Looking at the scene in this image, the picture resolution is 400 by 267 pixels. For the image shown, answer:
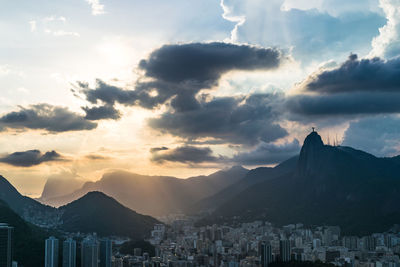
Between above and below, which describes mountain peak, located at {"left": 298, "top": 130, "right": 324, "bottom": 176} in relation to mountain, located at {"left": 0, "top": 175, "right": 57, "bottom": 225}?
above

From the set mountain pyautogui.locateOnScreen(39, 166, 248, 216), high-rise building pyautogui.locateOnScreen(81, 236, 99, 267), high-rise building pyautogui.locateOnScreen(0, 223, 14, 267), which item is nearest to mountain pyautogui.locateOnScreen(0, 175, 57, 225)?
high-rise building pyautogui.locateOnScreen(81, 236, 99, 267)

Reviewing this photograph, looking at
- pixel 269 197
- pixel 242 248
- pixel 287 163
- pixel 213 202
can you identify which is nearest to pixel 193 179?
pixel 213 202

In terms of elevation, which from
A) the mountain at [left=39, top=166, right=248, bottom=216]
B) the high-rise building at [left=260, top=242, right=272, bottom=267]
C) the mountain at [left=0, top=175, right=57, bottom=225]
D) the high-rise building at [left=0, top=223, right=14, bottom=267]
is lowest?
the high-rise building at [left=260, top=242, right=272, bottom=267]

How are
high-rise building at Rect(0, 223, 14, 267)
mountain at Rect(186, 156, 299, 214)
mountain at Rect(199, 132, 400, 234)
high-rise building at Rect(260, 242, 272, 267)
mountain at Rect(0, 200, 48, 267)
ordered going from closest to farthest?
high-rise building at Rect(0, 223, 14, 267) < high-rise building at Rect(260, 242, 272, 267) < mountain at Rect(0, 200, 48, 267) < mountain at Rect(199, 132, 400, 234) < mountain at Rect(186, 156, 299, 214)

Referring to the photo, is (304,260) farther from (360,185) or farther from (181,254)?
(360,185)

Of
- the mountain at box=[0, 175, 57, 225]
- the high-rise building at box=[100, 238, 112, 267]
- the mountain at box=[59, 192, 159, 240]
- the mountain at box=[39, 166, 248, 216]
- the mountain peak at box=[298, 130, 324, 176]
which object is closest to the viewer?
the high-rise building at box=[100, 238, 112, 267]

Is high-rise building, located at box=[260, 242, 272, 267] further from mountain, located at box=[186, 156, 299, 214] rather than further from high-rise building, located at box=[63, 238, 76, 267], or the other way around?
mountain, located at box=[186, 156, 299, 214]

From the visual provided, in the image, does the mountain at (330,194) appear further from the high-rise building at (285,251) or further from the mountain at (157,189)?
the mountain at (157,189)
